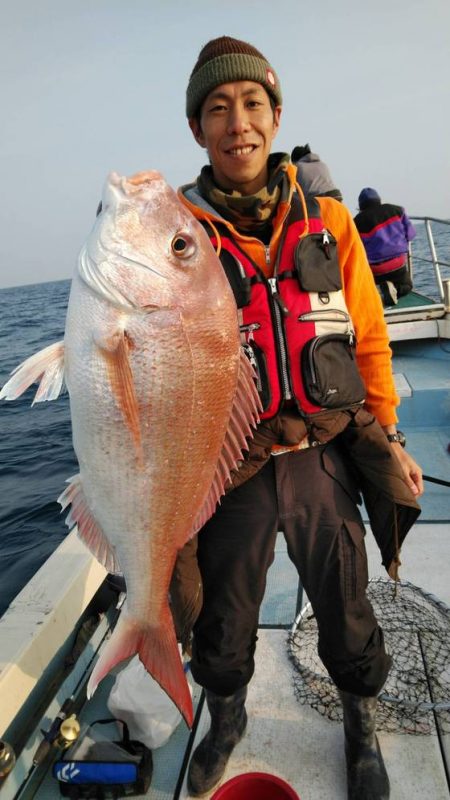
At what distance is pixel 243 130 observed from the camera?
2.08 m

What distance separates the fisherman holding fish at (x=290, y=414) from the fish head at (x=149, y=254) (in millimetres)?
399

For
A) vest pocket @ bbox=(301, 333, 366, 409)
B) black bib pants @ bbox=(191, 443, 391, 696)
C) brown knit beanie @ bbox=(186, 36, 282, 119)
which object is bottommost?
black bib pants @ bbox=(191, 443, 391, 696)

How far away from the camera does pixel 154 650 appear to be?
5.94ft

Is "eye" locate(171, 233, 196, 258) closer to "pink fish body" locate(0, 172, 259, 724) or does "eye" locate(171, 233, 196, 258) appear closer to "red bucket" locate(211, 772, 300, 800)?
"pink fish body" locate(0, 172, 259, 724)

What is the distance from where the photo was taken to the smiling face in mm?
2109

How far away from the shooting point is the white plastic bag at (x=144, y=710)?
262 centimetres

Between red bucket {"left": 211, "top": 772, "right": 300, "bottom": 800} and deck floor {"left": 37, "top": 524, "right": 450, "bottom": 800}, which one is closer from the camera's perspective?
red bucket {"left": 211, "top": 772, "right": 300, "bottom": 800}

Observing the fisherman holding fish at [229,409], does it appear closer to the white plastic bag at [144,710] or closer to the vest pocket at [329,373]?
the vest pocket at [329,373]

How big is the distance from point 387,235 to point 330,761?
298 inches

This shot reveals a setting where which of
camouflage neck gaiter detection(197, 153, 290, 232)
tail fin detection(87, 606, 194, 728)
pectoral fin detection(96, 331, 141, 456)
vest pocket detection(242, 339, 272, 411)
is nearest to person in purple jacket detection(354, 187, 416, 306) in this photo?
camouflage neck gaiter detection(197, 153, 290, 232)

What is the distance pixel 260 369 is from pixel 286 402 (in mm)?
177

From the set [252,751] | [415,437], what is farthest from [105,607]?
[415,437]

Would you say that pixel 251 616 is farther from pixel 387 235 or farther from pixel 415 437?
pixel 387 235

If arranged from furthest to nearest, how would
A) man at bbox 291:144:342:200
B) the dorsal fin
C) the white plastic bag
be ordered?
man at bbox 291:144:342:200
the white plastic bag
the dorsal fin
